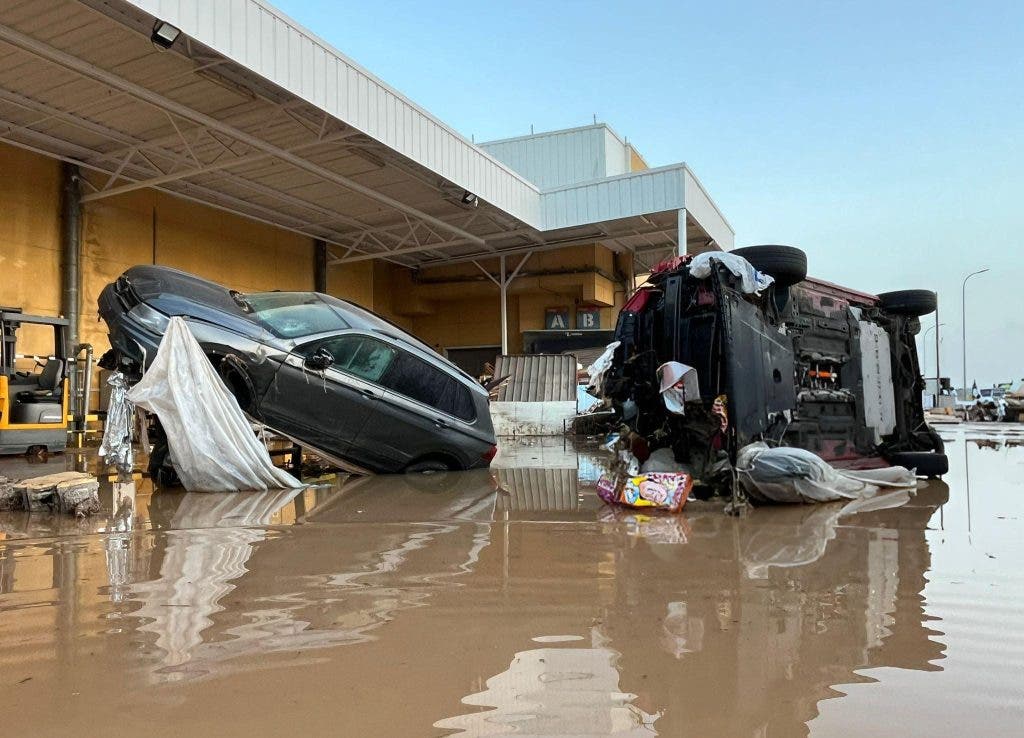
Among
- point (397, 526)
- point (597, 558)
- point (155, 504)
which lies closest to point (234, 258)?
point (155, 504)

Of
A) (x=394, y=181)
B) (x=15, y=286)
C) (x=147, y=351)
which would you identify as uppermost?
(x=394, y=181)

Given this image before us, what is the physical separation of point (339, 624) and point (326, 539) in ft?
5.43

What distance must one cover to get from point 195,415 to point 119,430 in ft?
4.65

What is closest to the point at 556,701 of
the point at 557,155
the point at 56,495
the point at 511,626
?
the point at 511,626

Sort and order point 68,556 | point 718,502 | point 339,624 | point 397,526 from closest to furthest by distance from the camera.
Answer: point 339,624
point 68,556
point 397,526
point 718,502

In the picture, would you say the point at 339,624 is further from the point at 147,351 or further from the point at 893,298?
the point at 893,298

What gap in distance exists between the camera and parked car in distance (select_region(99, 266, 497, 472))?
646 centimetres

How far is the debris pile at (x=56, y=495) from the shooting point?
4789 mm

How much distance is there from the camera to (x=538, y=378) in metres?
18.1

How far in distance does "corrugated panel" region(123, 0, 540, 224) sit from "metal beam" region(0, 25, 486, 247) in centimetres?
180

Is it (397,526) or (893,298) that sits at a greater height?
(893,298)

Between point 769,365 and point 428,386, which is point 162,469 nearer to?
point 428,386

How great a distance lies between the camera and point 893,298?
8.15 m

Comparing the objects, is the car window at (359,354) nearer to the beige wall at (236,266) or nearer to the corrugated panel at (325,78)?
the corrugated panel at (325,78)
